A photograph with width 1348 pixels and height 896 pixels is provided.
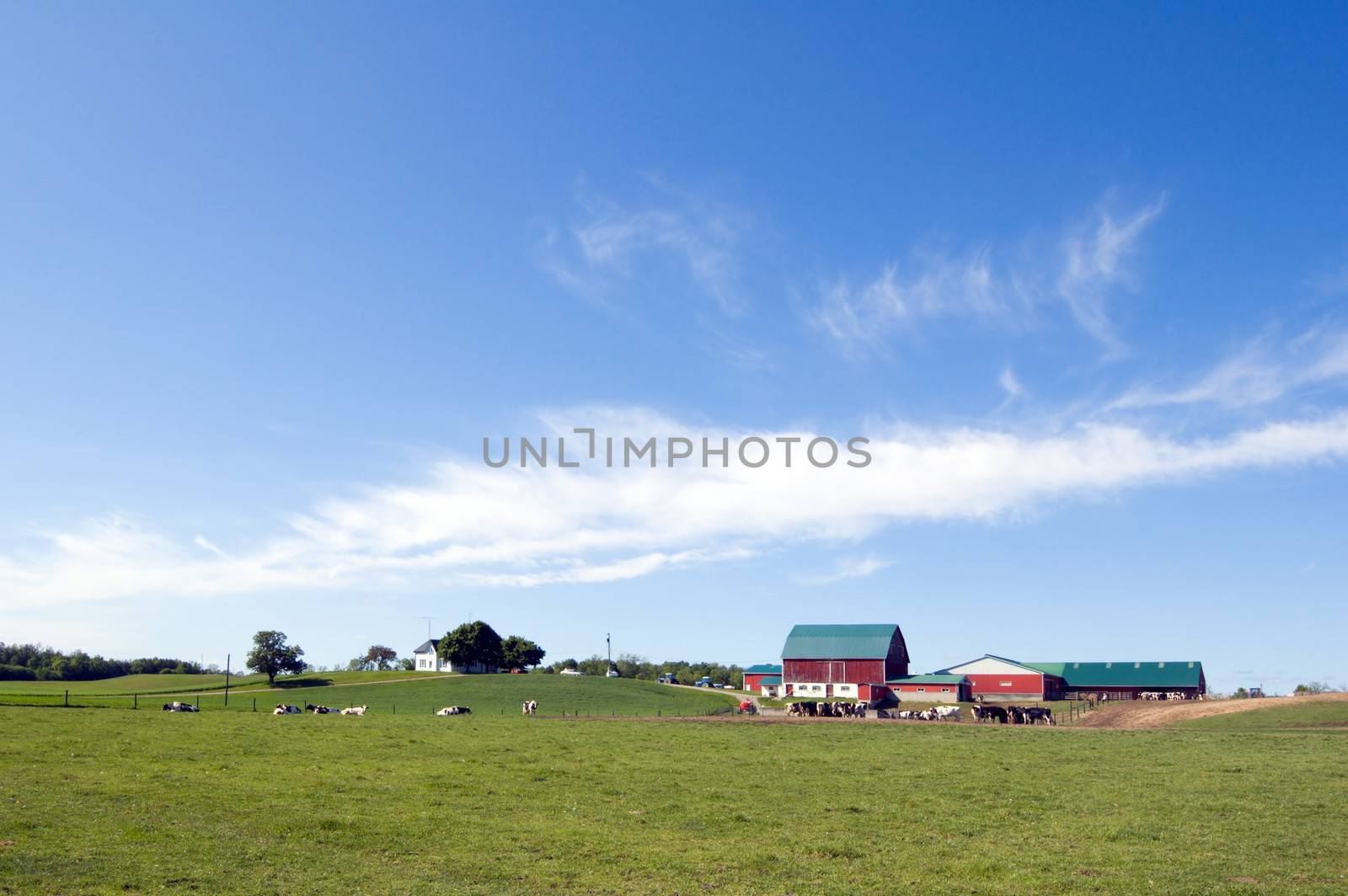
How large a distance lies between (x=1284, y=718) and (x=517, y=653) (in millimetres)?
121635

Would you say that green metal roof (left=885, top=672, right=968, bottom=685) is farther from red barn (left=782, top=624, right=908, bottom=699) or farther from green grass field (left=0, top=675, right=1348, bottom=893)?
green grass field (left=0, top=675, right=1348, bottom=893)

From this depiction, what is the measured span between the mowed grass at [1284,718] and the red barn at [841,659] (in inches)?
→ 1874

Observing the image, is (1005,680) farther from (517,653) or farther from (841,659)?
(517,653)

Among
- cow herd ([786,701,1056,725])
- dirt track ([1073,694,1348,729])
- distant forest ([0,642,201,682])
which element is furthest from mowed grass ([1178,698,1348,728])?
distant forest ([0,642,201,682])

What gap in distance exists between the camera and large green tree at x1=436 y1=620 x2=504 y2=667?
158175 mm

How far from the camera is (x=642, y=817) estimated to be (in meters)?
27.2

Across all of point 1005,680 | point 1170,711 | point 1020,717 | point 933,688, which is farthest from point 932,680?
point 1020,717

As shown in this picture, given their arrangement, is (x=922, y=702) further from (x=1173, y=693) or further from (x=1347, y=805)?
(x=1347, y=805)

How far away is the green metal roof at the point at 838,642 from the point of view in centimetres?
12488

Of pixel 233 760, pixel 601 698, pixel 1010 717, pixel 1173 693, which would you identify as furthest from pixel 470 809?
pixel 1173 693

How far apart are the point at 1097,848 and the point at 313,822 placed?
62.7 ft

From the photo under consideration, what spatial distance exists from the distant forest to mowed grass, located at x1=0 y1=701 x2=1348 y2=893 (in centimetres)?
14549

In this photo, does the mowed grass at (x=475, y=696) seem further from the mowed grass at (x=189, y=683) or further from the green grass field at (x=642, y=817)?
the green grass field at (x=642, y=817)

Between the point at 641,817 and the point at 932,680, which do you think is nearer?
the point at 641,817
